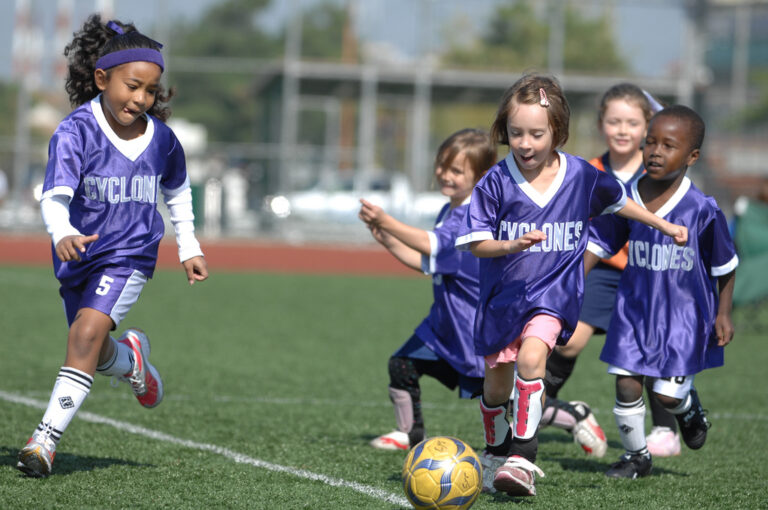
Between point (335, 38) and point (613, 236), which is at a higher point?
point (335, 38)

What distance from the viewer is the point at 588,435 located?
535cm

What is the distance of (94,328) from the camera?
14.2 ft

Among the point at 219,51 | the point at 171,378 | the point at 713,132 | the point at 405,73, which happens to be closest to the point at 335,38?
the point at 405,73

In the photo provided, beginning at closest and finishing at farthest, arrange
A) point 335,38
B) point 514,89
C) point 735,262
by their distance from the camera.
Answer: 1. point 514,89
2. point 735,262
3. point 335,38

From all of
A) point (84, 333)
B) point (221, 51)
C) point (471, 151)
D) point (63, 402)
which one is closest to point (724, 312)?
point (471, 151)

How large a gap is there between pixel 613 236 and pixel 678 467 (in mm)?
1228

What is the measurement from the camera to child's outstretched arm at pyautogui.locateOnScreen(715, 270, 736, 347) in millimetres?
4641

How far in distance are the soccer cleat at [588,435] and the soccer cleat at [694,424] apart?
0.56 meters

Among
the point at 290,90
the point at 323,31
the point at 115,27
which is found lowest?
the point at 115,27

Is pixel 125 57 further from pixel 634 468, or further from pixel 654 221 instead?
pixel 634 468

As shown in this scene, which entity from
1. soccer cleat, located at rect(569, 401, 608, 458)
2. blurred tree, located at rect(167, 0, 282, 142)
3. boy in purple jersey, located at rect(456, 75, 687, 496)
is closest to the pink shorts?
boy in purple jersey, located at rect(456, 75, 687, 496)

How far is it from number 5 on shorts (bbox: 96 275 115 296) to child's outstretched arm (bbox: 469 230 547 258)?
1.57 m

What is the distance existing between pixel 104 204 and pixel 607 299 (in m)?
2.64

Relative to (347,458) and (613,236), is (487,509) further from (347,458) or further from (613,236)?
(613,236)
